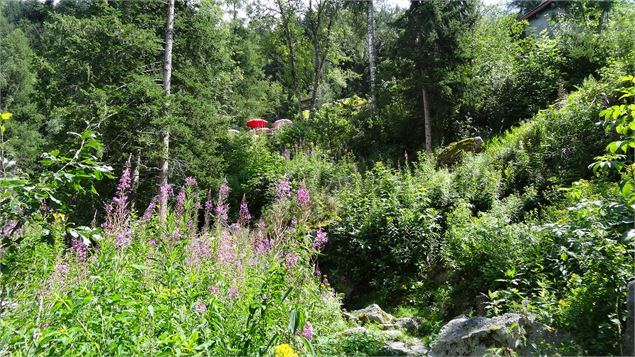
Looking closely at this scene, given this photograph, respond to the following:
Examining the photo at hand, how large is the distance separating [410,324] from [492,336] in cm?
231

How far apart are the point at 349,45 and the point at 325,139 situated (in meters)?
13.6

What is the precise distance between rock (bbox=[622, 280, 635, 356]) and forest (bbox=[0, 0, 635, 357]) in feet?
0.05

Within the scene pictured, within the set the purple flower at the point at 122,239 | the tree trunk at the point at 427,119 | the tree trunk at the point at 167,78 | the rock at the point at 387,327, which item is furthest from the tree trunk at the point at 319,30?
the purple flower at the point at 122,239

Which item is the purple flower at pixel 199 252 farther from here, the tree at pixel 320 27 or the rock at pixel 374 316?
the tree at pixel 320 27

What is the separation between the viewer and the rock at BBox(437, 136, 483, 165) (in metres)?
10.5

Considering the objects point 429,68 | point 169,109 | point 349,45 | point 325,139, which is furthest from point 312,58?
point 169,109

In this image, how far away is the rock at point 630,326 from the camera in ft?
9.51

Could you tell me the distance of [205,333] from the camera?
2512 mm

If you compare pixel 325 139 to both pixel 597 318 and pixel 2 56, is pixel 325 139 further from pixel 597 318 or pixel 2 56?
pixel 2 56

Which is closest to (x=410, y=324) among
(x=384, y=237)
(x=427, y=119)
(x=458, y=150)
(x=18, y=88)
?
(x=384, y=237)

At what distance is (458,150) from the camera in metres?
10.6

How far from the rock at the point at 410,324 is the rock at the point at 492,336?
5.57 ft

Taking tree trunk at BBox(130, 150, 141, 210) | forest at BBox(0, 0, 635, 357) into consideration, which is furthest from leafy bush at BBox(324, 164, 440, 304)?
tree trunk at BBox(130, 150, 141, 210)

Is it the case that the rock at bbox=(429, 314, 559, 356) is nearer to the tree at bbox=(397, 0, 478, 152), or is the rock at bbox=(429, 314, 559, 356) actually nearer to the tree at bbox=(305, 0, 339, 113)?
the tree at bbox=(397, 0, 478, 152)
